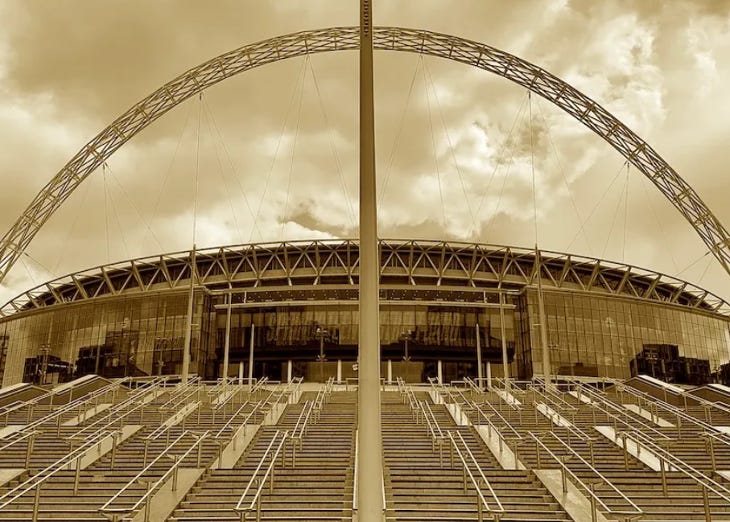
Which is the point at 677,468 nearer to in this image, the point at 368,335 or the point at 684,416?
the point at 684,416

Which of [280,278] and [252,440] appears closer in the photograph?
[252,440]

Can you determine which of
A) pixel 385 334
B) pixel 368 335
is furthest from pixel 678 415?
pixel 385 334

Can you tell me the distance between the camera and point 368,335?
8438 mm

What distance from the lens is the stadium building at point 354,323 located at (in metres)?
53.5

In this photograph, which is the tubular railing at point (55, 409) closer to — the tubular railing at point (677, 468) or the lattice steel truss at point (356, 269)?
the tubular railing at point (677, 468)

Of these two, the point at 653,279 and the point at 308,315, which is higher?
the point at 653,279

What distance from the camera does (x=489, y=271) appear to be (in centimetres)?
6012

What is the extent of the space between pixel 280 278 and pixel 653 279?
35.0 m

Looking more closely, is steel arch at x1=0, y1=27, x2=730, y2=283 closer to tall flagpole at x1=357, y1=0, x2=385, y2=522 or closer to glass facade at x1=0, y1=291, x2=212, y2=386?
glass facade at x1=0, y1=291, x2=212, y2=386

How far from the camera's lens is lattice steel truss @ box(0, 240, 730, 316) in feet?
191

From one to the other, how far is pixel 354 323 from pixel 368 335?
45814 millimetres

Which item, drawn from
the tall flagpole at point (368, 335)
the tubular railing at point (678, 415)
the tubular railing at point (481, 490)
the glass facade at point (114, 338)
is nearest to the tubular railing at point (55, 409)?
the tubular railing at point (481, 490)

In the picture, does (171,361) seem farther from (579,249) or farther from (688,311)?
(579,249)

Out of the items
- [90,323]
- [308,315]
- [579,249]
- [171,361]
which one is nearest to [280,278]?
[308,315]
